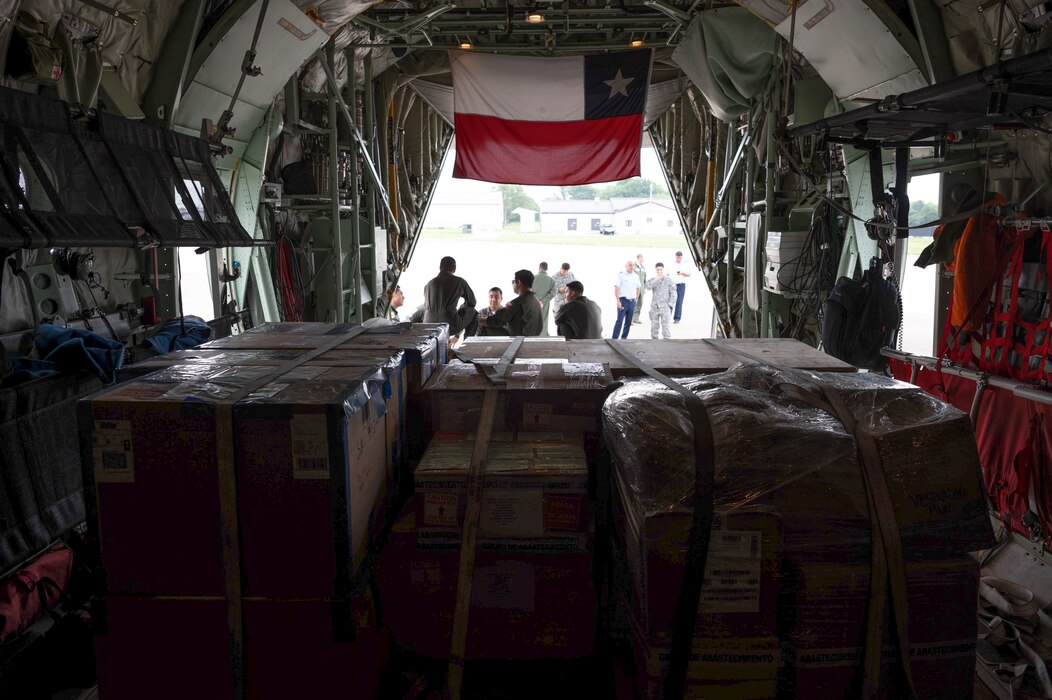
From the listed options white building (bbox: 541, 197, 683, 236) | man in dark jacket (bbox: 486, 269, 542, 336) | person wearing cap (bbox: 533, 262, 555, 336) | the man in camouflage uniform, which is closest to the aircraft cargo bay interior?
man in dark jacket (bbox: 486, 269, 542, 336)

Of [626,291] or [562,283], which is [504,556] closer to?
[626,291]

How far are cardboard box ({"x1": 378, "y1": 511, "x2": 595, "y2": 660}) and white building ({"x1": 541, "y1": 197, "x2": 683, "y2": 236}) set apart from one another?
40.1 meters

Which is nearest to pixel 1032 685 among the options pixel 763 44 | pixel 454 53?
pixel 763 44

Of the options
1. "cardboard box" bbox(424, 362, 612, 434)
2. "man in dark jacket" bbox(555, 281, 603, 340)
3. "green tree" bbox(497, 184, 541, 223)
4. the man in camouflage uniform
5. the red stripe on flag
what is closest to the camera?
"cardboard box" bbox(424, 362, 612, 434)

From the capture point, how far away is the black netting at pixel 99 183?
324cm

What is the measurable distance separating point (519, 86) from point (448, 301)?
10.6 ft

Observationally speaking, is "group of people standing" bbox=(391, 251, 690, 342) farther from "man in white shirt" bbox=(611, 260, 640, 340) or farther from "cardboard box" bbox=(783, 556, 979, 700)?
"cardboard box" bbox=(783, 556, 979, 700)

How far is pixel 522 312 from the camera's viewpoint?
747 centimetres

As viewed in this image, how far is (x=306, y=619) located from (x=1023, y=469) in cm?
347

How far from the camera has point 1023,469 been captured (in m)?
3.66

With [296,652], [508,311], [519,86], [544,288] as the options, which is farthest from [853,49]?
[544,288]

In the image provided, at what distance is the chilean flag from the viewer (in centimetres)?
925

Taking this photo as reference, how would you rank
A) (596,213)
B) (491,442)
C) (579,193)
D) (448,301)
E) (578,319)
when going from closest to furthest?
1. (491,442)
2. (578,319)
3. (448,301)
4. (596,213)
5. (579,193)

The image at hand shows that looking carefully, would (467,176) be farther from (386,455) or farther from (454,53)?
(386,455)
